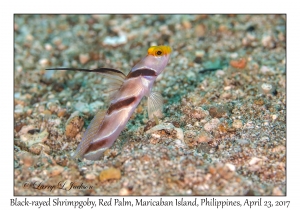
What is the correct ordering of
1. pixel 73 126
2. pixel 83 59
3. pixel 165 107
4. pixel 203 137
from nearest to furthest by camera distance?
pixel 203 137, pixel 73 126, pixel 165 107, pixel 83 59

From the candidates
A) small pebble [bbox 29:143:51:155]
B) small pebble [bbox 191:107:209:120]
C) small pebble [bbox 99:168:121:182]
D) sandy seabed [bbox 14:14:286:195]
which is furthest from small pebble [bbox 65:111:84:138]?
small pebble [bbox 191:107:209:120]

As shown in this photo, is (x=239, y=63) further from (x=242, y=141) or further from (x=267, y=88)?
(x=242, y=141)

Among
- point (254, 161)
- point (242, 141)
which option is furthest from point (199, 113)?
point (254, 161)

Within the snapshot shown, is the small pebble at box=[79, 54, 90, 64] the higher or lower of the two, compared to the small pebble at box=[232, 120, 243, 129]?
higher

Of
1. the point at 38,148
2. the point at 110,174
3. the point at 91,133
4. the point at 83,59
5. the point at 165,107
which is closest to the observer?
the point at 110,174

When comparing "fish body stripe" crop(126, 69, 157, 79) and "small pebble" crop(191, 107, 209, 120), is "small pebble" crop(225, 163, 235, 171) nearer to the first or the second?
"small pebble" crop(191, 107, 209, 120)

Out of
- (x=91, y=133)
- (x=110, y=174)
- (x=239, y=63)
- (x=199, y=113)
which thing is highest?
(x=239, y=63)

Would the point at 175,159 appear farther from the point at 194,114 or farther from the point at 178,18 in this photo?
the point at 178,18

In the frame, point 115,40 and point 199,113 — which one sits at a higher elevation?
point 115,40

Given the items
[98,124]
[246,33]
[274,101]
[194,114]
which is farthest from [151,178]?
[246,33]

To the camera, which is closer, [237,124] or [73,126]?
[237,124]
